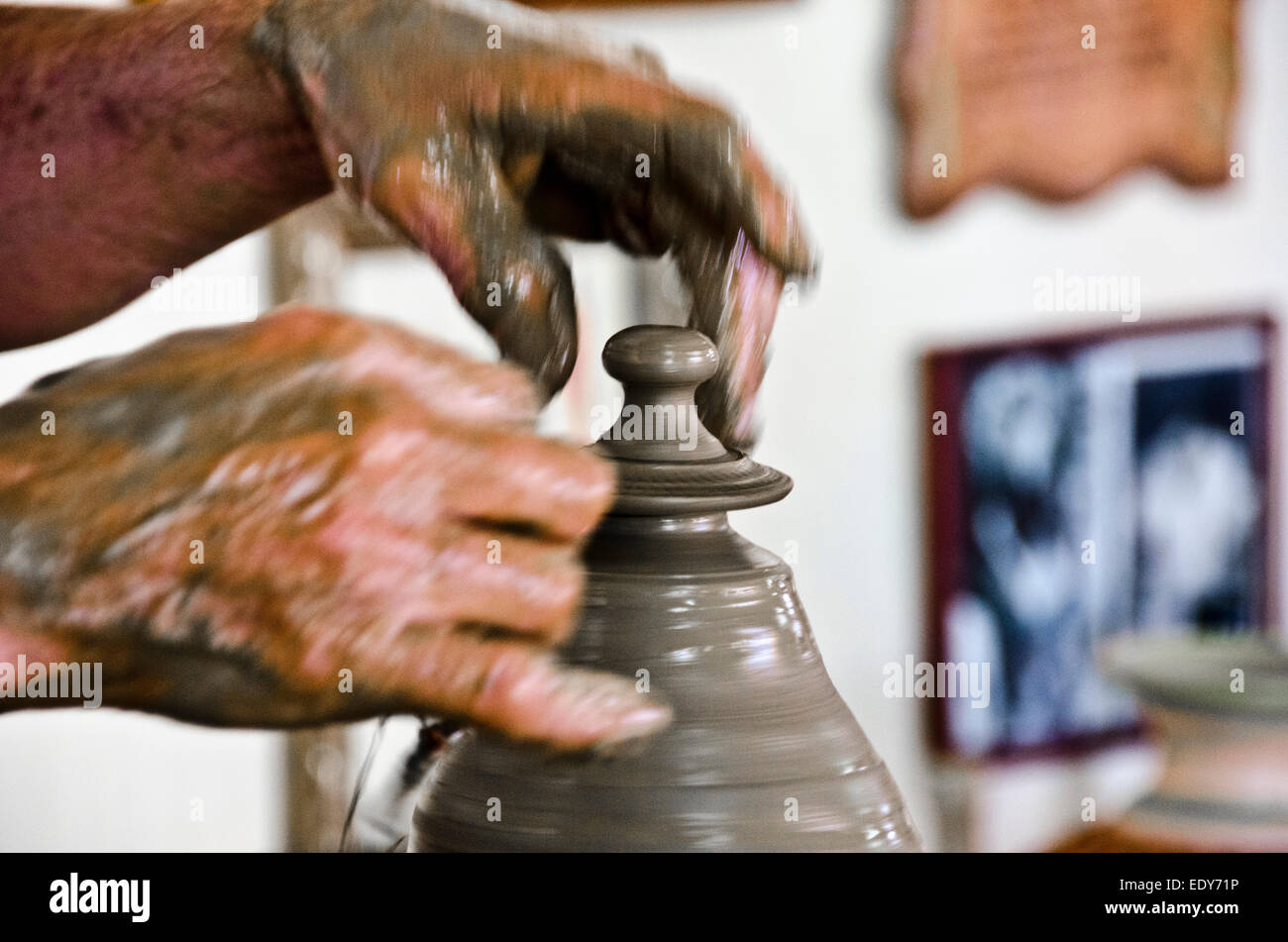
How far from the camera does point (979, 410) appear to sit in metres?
2.15

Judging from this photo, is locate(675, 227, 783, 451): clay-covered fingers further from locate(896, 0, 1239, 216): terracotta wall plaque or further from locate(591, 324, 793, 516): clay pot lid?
locate(896, 0, 1239, 216): terracotta wall plaque

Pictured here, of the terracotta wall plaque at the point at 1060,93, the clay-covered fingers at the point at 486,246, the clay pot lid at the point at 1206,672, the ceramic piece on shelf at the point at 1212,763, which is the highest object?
the terracotta wall plaque at the point at 1060,93

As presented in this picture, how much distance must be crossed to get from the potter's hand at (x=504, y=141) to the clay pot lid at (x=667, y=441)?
0.04m

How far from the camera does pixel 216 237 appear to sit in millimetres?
879

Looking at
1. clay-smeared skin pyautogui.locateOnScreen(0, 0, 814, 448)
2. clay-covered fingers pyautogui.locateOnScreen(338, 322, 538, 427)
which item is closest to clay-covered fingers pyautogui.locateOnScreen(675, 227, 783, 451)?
clay-smeared skin pyautogui.locateOnScreen(0, 0, 814, 448)

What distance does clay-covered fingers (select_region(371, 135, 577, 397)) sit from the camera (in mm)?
671

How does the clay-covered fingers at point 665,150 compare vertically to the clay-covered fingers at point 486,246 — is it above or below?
above

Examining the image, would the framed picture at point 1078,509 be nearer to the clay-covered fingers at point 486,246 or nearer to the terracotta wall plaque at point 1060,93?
the terracotta wall plaque at point 1060,93

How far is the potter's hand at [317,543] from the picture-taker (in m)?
0.54

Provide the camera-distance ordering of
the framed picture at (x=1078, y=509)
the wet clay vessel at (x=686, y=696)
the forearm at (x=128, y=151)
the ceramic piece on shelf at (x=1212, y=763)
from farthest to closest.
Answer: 1. the framed picture at (x=1078, y=509)
2. the ceramic piece on shelf at (x=1212, y=763)
3. the forearm at (x=128, y=151)
4. the wet clay vessel at (x=686, y=696)

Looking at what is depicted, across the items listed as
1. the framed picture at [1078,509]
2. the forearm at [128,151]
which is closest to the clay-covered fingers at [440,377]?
the forearm at [128,151]

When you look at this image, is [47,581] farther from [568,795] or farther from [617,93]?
[617,93]

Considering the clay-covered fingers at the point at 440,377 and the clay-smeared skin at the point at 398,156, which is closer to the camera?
the clay-covered fingers at the point at 440,377
